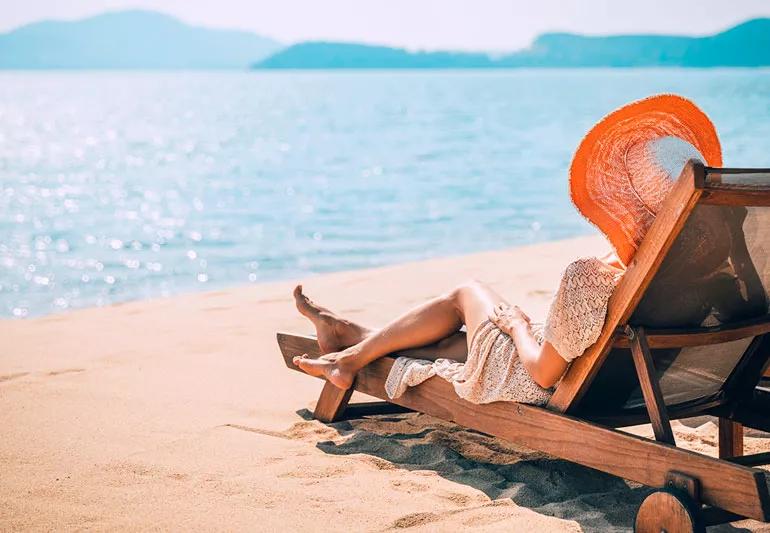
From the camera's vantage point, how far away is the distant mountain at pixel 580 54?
14450 cm

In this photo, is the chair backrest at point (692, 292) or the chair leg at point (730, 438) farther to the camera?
the chair leg at point (730, 438)

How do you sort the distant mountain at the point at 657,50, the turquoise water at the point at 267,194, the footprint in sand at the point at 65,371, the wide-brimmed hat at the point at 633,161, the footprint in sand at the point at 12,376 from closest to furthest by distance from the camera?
the wide-brimmed hat at the point at 633,161 → the footprint in sand at the point at 12,376 → the footprint in sand at the point at 65,371 → the turquoise water at the point at 267,194 → the distant mountain at the point at 657,50

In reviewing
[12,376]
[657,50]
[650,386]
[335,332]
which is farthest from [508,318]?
[657,50]

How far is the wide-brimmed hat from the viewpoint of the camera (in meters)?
3.36

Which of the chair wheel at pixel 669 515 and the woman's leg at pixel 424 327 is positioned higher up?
the woman's leg at pixel 424 327

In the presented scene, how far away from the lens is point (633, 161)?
3498 mm

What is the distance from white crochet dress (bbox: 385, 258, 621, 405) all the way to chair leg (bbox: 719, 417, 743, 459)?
0.81 metres

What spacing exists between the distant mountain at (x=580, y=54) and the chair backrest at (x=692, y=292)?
5597 inches

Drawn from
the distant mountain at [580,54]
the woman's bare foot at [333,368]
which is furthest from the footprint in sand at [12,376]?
the distant mountain at [580,54]

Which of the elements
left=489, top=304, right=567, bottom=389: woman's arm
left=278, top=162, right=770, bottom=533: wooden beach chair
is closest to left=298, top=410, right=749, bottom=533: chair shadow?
left=278, top=162, right=770, bottom=533: wooden beach chair

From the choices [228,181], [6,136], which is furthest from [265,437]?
[6,136]

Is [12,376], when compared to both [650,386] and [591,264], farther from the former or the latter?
[650,386]

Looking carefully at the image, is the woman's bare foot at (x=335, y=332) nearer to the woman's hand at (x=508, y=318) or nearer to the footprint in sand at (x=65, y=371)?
the woman's hand at (x=508, y=318)

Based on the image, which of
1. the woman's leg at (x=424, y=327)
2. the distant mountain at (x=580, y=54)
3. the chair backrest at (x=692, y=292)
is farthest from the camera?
the distant mountain at (x=580, y=54)
